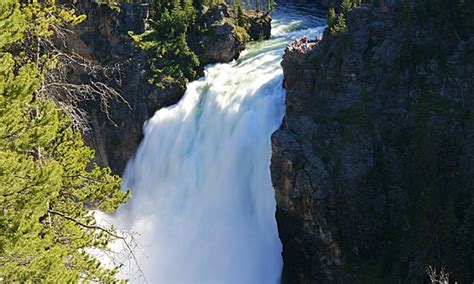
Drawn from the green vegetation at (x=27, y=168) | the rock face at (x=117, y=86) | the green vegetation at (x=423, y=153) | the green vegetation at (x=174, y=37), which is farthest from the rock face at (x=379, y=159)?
the rock face at (x=117, y=86)

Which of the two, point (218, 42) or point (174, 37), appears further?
point (174, 37)

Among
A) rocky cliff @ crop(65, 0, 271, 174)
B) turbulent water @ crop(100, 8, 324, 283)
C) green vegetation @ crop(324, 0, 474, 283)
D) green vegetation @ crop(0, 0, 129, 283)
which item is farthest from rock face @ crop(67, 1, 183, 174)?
green vegetation @ crop(0, 0, 129, 283)

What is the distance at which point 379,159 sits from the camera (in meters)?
17.2

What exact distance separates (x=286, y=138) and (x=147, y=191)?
1148cm

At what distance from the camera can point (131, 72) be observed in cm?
2912

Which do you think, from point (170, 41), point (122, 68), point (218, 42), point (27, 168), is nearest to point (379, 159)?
point (27, 168)

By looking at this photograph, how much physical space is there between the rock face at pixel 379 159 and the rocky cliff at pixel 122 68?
12.2m

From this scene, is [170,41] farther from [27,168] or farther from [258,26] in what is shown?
[27,168]

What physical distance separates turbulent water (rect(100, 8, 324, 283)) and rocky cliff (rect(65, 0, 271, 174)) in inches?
40.1

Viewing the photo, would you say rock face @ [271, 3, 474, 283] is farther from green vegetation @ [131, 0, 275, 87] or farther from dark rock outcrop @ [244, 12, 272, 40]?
dark rock outcrop @ [244, 12, 272, 40]

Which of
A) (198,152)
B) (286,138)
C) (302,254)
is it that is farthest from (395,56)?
(198,152)

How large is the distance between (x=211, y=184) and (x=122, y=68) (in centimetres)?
993

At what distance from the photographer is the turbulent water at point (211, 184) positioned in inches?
826

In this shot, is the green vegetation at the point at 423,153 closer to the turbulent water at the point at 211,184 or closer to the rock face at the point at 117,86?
the turbulent water at the point at 211,184
